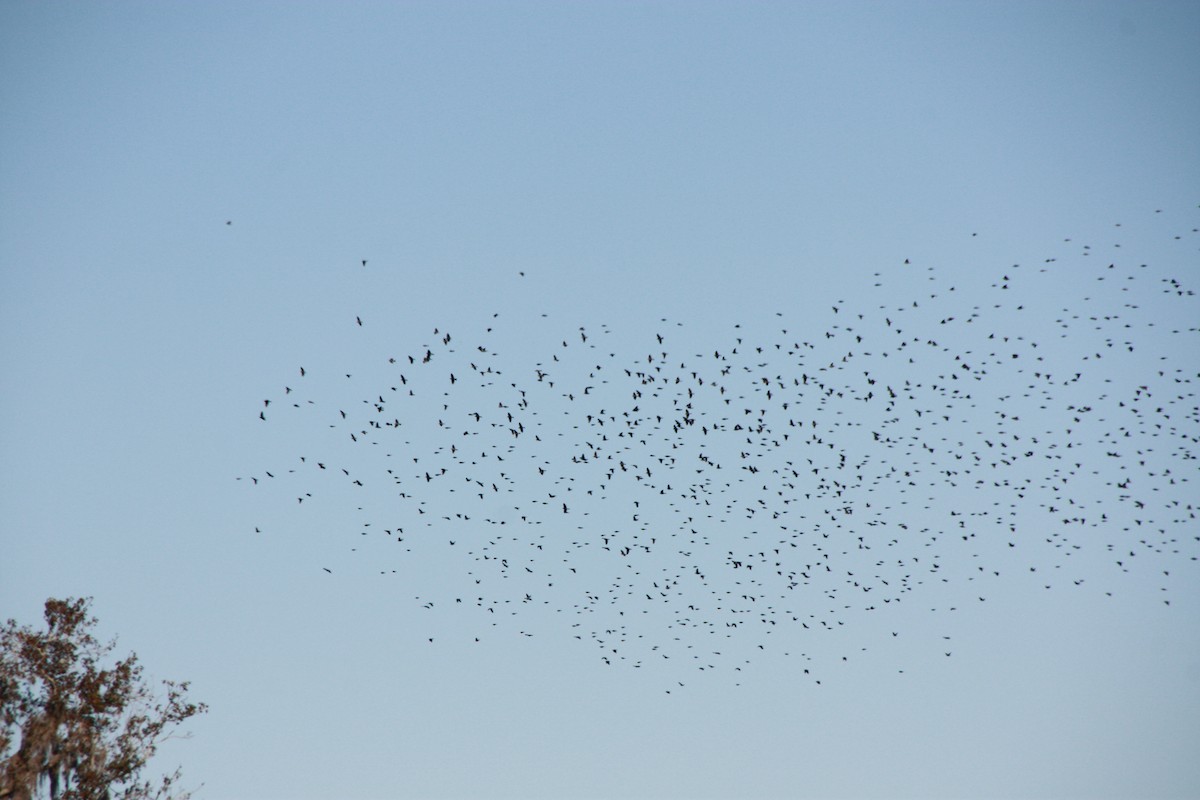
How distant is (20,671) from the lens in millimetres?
34750

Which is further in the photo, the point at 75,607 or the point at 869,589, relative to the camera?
the point at 75,607

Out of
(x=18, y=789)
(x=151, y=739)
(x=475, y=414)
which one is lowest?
(x=18, y=789)

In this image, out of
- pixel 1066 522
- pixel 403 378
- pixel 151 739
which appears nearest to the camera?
pixel 403 378

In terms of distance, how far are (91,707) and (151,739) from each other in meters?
2.06

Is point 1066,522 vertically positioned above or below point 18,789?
above

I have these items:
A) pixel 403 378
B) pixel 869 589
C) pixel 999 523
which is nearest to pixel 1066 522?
pixel 999 523

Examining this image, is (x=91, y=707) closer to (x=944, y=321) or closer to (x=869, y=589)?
(x=869, y=589)

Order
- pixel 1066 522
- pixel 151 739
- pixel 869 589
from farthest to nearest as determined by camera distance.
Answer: pixel 151 739 → pixel 869 589 → pixel 1066 522

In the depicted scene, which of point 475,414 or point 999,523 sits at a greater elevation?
point 475,414


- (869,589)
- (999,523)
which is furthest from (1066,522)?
(869,589)

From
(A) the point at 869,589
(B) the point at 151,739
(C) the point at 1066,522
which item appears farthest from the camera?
(B) the point at 151,739

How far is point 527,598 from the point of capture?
3222 cm

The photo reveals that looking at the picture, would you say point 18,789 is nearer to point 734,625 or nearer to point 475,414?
point 475,414

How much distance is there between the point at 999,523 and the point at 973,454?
240 cm
